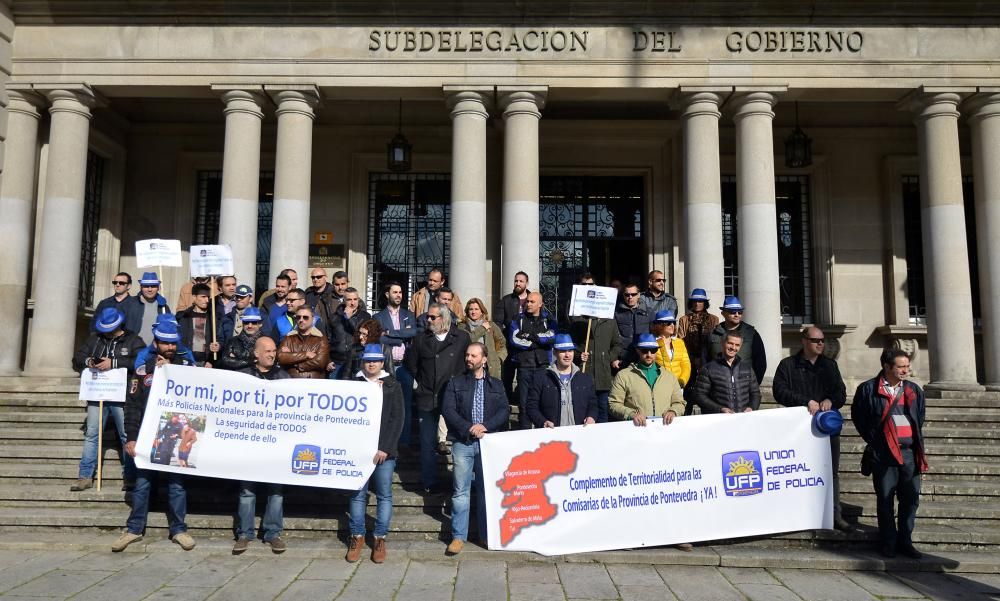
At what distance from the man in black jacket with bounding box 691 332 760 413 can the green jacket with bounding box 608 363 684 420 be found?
30cm

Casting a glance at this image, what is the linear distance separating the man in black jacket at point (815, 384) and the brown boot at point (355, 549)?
4308 mm

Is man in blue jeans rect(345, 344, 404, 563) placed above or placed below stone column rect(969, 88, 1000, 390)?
below

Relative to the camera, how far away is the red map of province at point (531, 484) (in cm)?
666

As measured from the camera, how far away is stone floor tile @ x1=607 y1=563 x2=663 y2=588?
5957 millimetres

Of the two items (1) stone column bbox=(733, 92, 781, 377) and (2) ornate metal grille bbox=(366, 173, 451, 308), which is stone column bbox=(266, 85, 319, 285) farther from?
(1) stone column bbox=(733, 92, 781, 377)

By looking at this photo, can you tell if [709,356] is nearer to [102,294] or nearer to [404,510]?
[404,510]

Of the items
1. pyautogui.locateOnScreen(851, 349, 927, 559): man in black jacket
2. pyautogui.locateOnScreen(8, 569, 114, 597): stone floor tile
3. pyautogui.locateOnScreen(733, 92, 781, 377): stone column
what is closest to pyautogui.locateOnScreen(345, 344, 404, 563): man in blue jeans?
pyautogui.locateOnScreen(8, 569, 114, 597): stone floor tile

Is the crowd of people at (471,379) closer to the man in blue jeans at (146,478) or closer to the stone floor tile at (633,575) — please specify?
the man in blue jeans at (146,478)

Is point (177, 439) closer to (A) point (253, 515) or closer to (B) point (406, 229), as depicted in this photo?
(A) point (253, 515)

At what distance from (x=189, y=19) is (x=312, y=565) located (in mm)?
9402

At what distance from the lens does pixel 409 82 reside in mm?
11766

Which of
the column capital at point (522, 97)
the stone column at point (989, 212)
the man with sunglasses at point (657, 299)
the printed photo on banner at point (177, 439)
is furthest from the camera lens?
the column capital at point (522, 97)

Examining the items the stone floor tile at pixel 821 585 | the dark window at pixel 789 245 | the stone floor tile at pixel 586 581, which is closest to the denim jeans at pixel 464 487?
the stone floor tile at pixel 586 581

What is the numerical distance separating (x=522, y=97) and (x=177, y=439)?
7.50 metres
